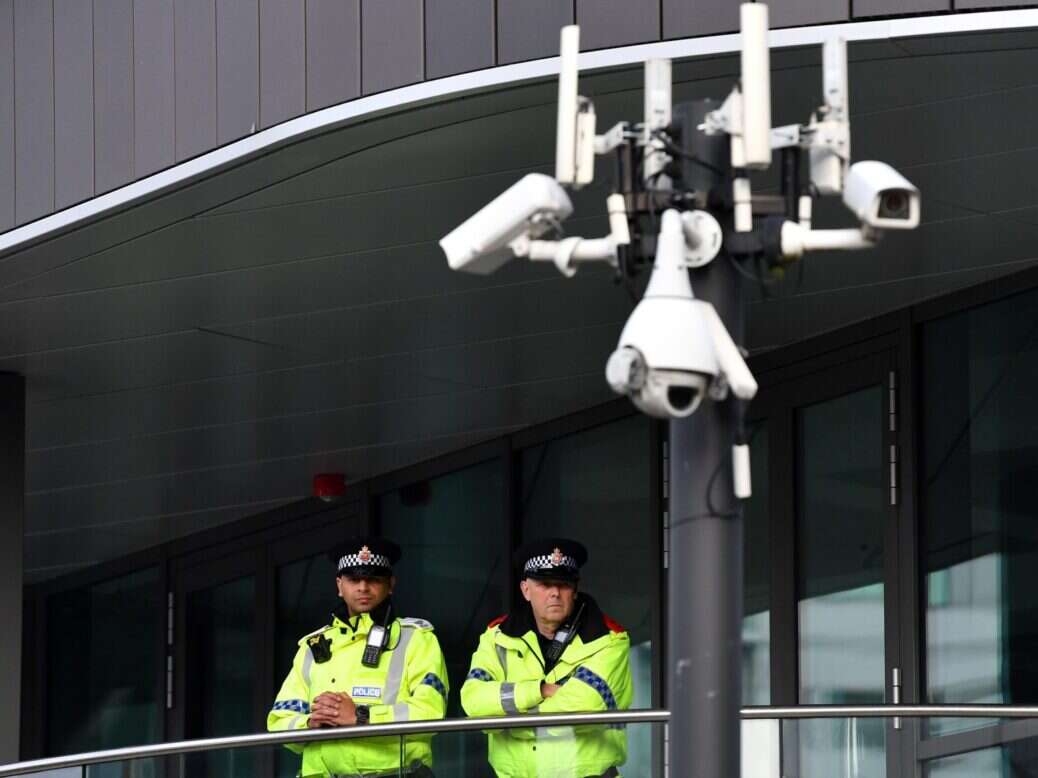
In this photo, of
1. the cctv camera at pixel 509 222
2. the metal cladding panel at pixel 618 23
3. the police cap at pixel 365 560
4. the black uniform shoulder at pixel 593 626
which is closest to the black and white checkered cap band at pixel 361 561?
the police cap at pixel 365 560

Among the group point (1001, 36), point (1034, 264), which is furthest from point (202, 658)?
point (1001, 36)

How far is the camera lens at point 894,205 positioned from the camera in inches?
230

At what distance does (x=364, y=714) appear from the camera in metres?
10.4

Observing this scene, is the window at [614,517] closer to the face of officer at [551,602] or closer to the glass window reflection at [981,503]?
the glass window reflection at [981,503]

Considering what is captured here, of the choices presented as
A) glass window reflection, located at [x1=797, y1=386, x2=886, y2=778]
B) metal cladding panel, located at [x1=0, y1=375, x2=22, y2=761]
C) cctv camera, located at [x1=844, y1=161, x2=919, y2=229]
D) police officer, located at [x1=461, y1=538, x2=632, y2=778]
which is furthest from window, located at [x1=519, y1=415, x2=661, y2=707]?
cctv camera, located at [x1=844, y1=161, x2=919, y2=229]

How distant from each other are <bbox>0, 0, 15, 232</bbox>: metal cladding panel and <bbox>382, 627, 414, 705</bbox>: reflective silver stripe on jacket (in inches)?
110

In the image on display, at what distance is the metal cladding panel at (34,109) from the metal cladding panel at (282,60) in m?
1.60

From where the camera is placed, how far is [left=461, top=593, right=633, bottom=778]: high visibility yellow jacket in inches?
354

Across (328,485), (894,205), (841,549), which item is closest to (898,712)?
(894,205)

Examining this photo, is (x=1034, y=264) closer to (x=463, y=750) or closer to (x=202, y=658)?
(x=463, y=750)

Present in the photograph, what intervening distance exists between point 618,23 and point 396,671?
3.33m

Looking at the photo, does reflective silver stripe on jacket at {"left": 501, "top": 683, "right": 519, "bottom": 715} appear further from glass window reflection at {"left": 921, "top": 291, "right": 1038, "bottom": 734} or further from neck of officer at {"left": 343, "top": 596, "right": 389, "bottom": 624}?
glass window reflection at {"left": 921, "top": 291, "right": 1038, "bottom": 734}

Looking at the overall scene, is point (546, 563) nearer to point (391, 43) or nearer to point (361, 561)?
point (361, 561)

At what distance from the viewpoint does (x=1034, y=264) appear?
469 inches
